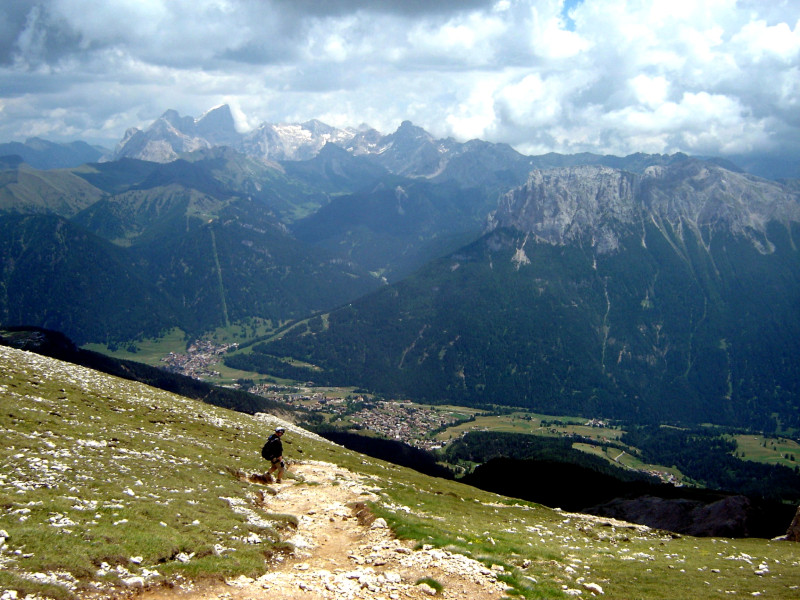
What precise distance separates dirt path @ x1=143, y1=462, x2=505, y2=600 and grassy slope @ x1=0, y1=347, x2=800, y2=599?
111 cm

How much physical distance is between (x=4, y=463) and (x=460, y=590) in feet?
89.4

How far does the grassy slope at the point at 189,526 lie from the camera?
75.4ft

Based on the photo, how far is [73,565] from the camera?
20.9 metres

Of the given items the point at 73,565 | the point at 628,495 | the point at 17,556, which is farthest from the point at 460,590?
the point at 628,495

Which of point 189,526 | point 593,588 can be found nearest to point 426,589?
point 593,588

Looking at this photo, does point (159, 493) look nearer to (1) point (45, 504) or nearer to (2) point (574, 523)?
(1) point (45, 504)

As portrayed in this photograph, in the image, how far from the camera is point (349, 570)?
26.0m

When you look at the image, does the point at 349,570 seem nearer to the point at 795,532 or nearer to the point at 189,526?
the point at 189,526

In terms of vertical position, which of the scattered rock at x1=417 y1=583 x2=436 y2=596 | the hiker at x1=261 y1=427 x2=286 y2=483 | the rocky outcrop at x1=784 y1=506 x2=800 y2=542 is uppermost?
the scattered rock at x1=417 y1=583 x2=436 y2=596

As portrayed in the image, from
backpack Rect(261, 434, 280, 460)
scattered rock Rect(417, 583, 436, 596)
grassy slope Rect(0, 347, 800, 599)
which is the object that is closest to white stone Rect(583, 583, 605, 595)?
grassy slope Rect(0, 347, 800, 599)

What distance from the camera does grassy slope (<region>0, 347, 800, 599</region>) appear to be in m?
23.0

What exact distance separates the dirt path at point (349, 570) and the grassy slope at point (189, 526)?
1.11 metres

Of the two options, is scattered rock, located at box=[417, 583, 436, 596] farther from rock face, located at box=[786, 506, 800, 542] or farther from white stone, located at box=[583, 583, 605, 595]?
rock face, located at box=[786, 506, 800, 542]

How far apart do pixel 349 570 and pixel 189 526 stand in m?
9.11
